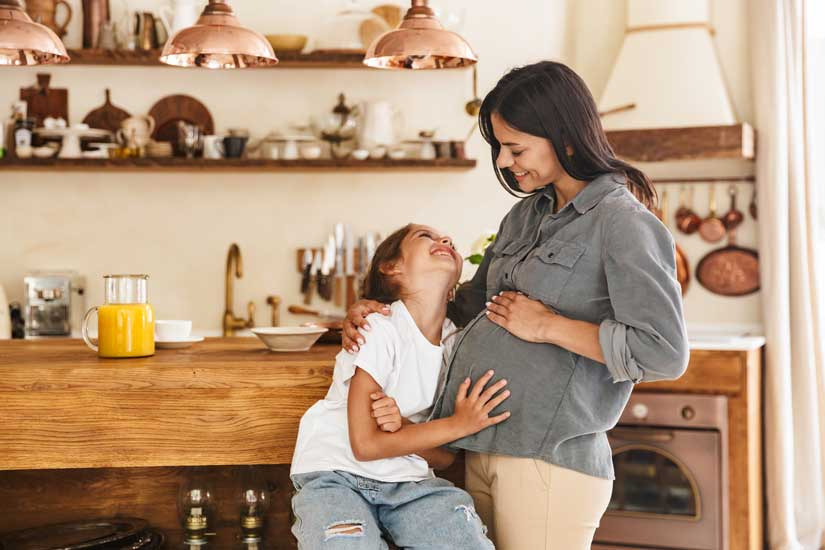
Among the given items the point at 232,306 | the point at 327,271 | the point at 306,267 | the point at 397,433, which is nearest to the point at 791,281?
the point at 327,271

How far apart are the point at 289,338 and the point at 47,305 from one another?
228 centimetres

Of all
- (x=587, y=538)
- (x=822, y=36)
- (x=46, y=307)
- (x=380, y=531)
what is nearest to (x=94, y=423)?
(x=380, y=531)

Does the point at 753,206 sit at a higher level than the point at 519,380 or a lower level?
higher

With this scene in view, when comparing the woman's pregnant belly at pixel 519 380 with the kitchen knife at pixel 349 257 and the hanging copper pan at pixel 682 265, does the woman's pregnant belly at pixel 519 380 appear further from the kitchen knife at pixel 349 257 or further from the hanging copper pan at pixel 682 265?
the hanging copper pan at pixel 682 265

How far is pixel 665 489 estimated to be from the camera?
3629mm

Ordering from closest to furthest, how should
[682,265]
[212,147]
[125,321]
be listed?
[125,321]
[212,147]
[682,265]

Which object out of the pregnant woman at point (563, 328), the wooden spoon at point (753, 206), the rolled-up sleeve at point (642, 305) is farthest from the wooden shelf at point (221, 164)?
the rolled-up sleeve at point (642, 305)

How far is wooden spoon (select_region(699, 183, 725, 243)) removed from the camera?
4.33 meters

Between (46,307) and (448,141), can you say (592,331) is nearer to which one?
(448,141)

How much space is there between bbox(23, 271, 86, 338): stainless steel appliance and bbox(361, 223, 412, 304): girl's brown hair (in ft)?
8.23

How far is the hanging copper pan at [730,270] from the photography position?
4301mm

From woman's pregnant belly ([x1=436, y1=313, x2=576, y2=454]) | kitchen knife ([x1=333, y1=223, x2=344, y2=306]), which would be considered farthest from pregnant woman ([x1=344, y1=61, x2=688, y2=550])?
kitchen knife ([x1=333, y1=223, x2=344, y2=306])

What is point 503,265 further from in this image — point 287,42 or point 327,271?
point 287,42

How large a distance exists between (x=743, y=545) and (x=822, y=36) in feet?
7.18
